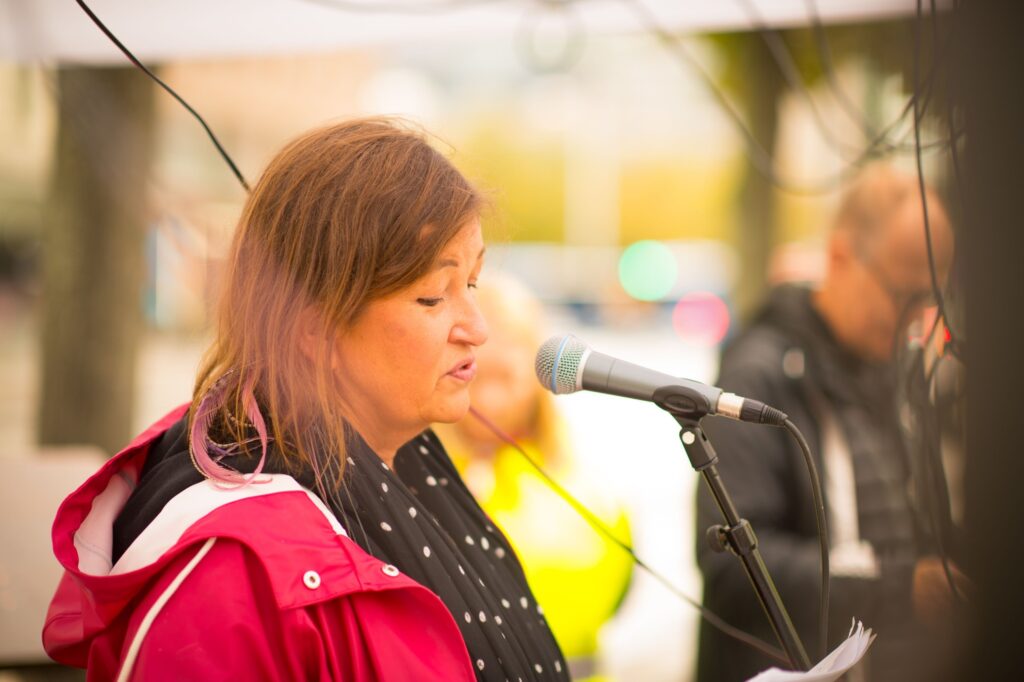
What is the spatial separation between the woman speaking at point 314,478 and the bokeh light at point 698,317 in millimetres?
12989

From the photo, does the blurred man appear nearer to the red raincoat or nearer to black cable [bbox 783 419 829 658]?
black cable [bbox 783 419 829 658]

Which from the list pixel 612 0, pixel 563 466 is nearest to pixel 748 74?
pixel 612 0

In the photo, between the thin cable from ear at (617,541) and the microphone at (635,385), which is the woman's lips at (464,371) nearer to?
the microphone at (635,385)

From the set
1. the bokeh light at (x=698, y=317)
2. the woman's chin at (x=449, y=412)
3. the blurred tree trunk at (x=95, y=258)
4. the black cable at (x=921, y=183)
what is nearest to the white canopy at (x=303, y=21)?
the blurred tree trunk at (x=95, y=258)

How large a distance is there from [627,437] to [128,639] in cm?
768

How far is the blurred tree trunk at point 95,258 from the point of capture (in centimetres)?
333

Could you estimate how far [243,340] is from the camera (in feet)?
4.25

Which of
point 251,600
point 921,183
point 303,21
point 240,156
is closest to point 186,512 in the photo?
point 251,600

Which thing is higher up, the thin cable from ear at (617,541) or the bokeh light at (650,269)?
the bokeh light at (650,269)

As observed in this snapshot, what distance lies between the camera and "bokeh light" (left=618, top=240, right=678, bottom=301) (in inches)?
693

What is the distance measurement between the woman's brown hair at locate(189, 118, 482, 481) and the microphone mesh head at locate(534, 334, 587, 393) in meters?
0.21

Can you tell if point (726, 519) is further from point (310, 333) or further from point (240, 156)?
point (240, 156)

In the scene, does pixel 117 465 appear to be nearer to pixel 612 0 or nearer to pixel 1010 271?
pixel 1010 271

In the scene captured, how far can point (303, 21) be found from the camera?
2650 millimetres
